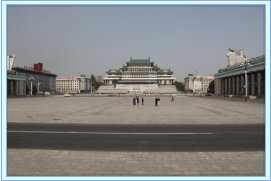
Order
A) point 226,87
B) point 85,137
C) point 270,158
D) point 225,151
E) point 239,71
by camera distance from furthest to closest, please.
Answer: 1. point 226,87
2. point 239,71
3. point 85,137
4. point 225,151
5. point 270,158

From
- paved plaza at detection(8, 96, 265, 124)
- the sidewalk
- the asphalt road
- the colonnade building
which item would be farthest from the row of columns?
the sidewalk

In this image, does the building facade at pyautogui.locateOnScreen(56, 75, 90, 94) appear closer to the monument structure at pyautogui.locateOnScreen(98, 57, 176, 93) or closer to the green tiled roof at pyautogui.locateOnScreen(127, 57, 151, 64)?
the monument structure at pyautogui.locateOnScreen(98, 57, 176, 93)

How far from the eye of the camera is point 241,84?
74.8m

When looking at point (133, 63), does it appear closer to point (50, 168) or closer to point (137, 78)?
point (137, 78)

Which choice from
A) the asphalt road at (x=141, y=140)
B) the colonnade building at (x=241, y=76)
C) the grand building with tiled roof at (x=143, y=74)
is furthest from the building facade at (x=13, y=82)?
the asphalt road at (x=141, y=140)

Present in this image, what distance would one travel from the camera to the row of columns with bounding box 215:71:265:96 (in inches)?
2402

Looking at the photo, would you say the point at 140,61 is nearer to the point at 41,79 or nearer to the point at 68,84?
the point at 41,79

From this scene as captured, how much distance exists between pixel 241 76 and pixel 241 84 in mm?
3204

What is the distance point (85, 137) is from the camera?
32.7ft

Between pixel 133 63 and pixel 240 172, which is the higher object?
pixel 133 63

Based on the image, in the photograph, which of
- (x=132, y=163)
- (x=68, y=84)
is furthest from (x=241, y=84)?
(x=68, y=84)

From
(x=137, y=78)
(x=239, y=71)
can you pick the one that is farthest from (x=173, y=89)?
(x=239, y=71)

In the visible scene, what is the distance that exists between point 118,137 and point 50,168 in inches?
171

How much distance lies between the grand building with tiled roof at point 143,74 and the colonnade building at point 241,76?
48554 mm
